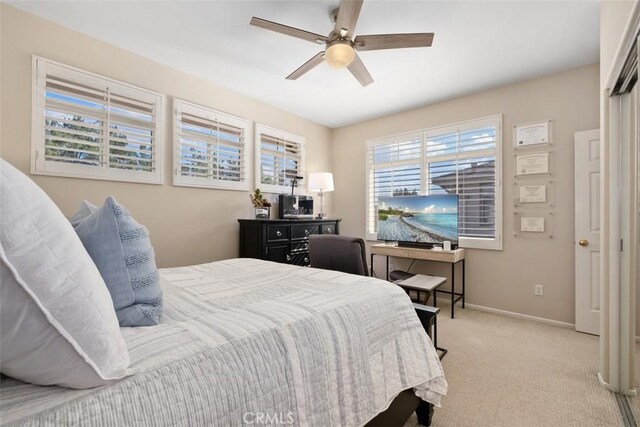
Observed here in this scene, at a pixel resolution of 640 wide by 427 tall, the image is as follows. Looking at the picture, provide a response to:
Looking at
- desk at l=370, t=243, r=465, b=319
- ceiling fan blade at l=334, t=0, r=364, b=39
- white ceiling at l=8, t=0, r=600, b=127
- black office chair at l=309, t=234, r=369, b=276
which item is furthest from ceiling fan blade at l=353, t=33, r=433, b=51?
desk at l=370, t=243, r=465, b=319

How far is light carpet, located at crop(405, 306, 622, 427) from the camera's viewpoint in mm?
1674

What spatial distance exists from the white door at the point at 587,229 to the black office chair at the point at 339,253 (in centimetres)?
231

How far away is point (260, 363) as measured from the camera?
2.79 ft

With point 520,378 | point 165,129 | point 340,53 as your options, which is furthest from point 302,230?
point 520,378

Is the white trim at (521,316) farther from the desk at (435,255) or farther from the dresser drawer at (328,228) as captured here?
the dresser drawer at (328,228)

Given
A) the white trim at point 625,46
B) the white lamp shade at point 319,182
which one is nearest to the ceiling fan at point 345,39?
the white trim at point 625,46

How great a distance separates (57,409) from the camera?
Result: 562mm

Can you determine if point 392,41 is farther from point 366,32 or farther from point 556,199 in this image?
point 556,199

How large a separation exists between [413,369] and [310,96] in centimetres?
340

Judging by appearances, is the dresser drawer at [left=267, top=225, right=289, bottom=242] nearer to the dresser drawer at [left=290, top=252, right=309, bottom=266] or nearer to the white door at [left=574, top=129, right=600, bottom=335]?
the dresser drawer at [left=290, top=252, right=309, bottom=266]

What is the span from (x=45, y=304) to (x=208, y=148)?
10.1 ft

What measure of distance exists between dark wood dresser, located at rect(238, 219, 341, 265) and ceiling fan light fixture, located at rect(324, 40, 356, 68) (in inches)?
71.6

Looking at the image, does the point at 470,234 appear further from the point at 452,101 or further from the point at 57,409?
the point at 57,409

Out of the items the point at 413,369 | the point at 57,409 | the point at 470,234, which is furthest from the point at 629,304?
the point at 57,409
